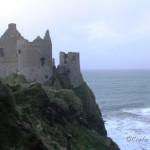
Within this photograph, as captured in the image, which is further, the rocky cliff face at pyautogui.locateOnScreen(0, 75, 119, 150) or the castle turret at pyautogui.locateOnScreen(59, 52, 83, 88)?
the castle turret at pyautogui.locateOnScreen(59, 52, 83, 88)

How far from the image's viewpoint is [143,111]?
90.8m

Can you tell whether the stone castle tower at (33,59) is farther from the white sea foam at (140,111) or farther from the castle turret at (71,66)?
the white sea foam at (140,111)

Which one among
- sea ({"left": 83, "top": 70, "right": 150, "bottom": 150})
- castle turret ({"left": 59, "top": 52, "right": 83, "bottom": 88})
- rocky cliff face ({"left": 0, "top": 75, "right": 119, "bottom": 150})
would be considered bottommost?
sea ({"left": 83, "top": 70, "right": 150, "bottom": 150})

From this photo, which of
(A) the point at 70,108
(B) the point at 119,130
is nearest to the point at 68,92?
(A) the point at 70,108

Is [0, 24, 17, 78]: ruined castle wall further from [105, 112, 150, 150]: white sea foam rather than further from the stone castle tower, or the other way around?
[105, 112, 150, 150]: white sea foam

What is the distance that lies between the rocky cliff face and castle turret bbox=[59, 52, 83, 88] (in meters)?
2.08

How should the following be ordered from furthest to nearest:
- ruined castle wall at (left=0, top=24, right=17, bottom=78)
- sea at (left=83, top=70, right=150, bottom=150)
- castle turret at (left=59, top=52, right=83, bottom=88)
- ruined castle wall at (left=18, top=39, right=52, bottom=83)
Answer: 1. sea at (left=83, top=70, right=150, bottom=150)
2. castle turret at (left=59, top=52, right=83, bottom=88)
3. ruined castle wall at (left=0, top=24, right=17, bottom=78)
4. ruined castle wall at (left=18, top=39, right=52, bottom=83)

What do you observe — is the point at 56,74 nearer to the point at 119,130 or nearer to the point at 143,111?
the point at 119,130

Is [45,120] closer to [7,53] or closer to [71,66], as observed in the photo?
[7,53]

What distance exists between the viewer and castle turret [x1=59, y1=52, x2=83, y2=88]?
47.1 metres

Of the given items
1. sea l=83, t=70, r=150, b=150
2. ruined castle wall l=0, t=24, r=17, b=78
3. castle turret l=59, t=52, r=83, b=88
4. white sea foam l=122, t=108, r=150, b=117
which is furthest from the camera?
white sea foam l=122, t=108, r=150, b=117

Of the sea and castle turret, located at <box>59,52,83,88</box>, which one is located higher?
castle turret, located at <box>59,52,83,88</box>

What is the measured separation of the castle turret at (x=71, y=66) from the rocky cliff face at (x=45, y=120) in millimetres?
2082

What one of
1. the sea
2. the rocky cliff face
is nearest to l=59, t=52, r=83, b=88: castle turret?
the rocky cliff face
